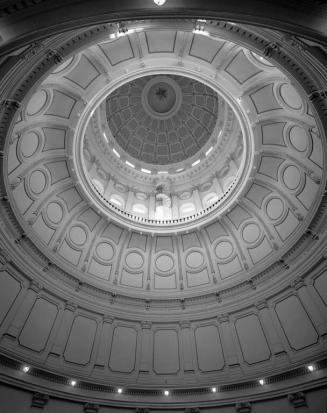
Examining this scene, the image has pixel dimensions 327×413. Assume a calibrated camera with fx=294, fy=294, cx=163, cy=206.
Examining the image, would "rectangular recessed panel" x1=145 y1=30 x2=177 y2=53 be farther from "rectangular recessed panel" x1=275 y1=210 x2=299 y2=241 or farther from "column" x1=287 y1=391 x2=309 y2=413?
"column" x1=287 y1=391 x2=309 y2=413

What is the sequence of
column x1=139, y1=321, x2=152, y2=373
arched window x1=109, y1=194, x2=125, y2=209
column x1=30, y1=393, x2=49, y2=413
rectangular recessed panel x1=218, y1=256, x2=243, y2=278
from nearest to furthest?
column x1=30, y1=393, x2=49, y2=413 < column x1=139, y1=321, x2=152, y2=373 < rectangular recessed panel x1=218, y1=256, x2=243, y2=278 < arched window x1=109, y1=194, x2=125, y2=209

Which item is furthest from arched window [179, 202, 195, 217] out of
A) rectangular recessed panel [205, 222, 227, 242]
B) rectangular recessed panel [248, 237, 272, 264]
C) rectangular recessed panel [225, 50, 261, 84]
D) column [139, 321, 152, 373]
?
rectangular recessed panel [225, 50, 261, 84]

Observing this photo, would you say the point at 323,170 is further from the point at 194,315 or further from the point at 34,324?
the point at 34,324

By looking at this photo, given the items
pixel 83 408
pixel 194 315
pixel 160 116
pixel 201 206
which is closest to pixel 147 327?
pixel 194 315

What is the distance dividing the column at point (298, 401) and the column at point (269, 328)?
2.38m

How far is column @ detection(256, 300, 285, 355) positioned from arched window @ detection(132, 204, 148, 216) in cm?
1162

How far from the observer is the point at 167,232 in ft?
74.5

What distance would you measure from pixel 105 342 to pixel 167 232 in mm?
8732

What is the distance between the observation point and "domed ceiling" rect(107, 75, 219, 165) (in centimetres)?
2673

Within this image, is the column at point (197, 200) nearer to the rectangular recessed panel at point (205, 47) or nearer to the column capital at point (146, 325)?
the column capital at point (146, 325)

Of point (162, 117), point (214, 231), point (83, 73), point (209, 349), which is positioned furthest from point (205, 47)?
point (209, 349)

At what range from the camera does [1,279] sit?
15.7 metres

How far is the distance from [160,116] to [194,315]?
18.8 meters

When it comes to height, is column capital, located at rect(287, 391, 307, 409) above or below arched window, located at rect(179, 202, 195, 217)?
below
